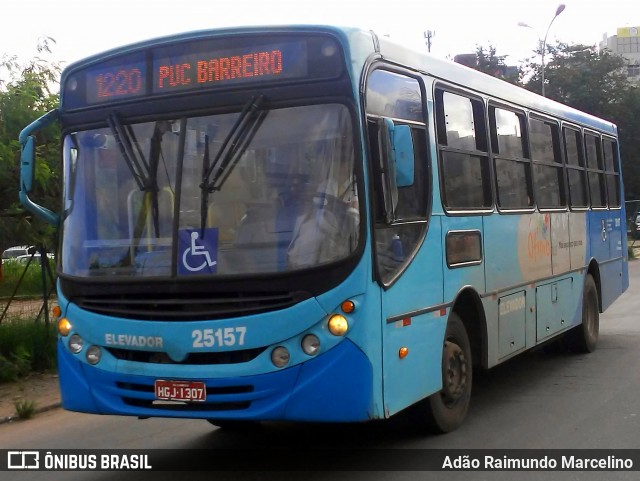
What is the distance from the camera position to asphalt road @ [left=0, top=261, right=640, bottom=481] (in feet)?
22.1

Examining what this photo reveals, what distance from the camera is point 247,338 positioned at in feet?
18.8

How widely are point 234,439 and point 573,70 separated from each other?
4282 centimetres

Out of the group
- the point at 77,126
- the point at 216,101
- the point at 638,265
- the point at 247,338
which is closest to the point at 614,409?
the point at 247,338

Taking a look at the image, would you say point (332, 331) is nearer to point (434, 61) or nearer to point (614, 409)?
point (434, 61)

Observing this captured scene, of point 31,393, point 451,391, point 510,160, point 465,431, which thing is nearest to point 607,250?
point 510,160

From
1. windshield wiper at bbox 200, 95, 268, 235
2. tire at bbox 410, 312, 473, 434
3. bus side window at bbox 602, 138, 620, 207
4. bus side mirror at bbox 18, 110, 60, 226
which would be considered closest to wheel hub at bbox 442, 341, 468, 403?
tire at bbox 410, 312, 473, 434

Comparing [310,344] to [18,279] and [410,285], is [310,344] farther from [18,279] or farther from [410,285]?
[18,279]

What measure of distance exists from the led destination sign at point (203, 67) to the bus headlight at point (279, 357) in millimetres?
1766

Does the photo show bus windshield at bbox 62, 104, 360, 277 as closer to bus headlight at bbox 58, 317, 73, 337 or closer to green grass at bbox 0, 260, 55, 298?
bus headlight at bbox 58, 317, 73, 337

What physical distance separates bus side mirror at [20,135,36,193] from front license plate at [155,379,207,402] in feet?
6.02

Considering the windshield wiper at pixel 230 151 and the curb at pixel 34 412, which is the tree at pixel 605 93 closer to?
the curb at pixel 34 412

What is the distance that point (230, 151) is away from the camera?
596 centimetres

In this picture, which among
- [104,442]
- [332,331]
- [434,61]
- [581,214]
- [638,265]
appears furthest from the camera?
[638,265]

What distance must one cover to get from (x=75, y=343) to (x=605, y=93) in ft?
143
